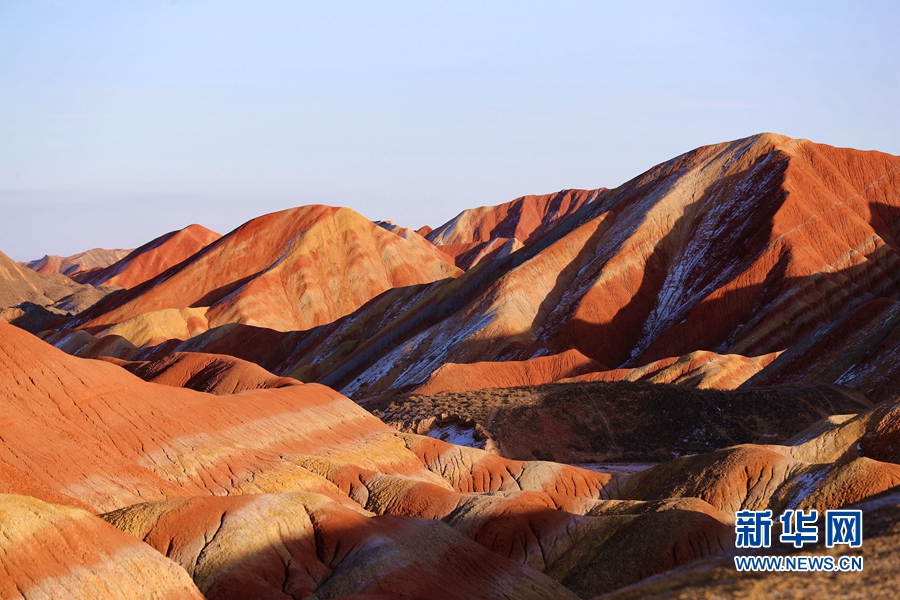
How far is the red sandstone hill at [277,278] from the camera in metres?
124

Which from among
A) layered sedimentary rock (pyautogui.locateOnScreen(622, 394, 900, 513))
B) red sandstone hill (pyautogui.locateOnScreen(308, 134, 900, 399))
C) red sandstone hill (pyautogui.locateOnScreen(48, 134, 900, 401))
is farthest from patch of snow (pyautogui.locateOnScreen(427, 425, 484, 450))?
red sandstone hill (pyautogui.locateOnScreen(308, 134, 900, 399))

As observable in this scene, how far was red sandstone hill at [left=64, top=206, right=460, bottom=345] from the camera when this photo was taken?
123625 millimetres

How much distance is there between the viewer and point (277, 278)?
132 m

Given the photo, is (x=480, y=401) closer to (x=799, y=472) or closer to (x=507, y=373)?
(x=507, y=373)

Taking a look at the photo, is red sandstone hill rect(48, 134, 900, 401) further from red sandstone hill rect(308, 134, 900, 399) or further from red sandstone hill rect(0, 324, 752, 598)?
red sandstone hill rect(0, 324, 752, 598)

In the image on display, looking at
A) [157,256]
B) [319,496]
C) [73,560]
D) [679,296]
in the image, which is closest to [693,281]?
[679,296]

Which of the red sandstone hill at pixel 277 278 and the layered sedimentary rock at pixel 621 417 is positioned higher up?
the red sandstone hill at pixel 277 278

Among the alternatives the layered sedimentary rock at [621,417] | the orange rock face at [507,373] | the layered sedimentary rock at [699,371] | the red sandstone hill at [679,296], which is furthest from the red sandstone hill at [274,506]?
the red sandstone hill at [679,296]

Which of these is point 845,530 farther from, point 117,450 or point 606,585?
point 117,450

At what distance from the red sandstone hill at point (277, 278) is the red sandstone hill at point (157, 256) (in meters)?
37.3

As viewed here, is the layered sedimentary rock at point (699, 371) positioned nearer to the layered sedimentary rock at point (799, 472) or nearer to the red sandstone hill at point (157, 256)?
the layered sedimentary rock at point (799, 472)

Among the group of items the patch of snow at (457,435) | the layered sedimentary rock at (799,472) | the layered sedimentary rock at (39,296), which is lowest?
the patch of snow at (457,435)

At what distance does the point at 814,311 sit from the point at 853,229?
665 inches

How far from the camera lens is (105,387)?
3988 centimetres
